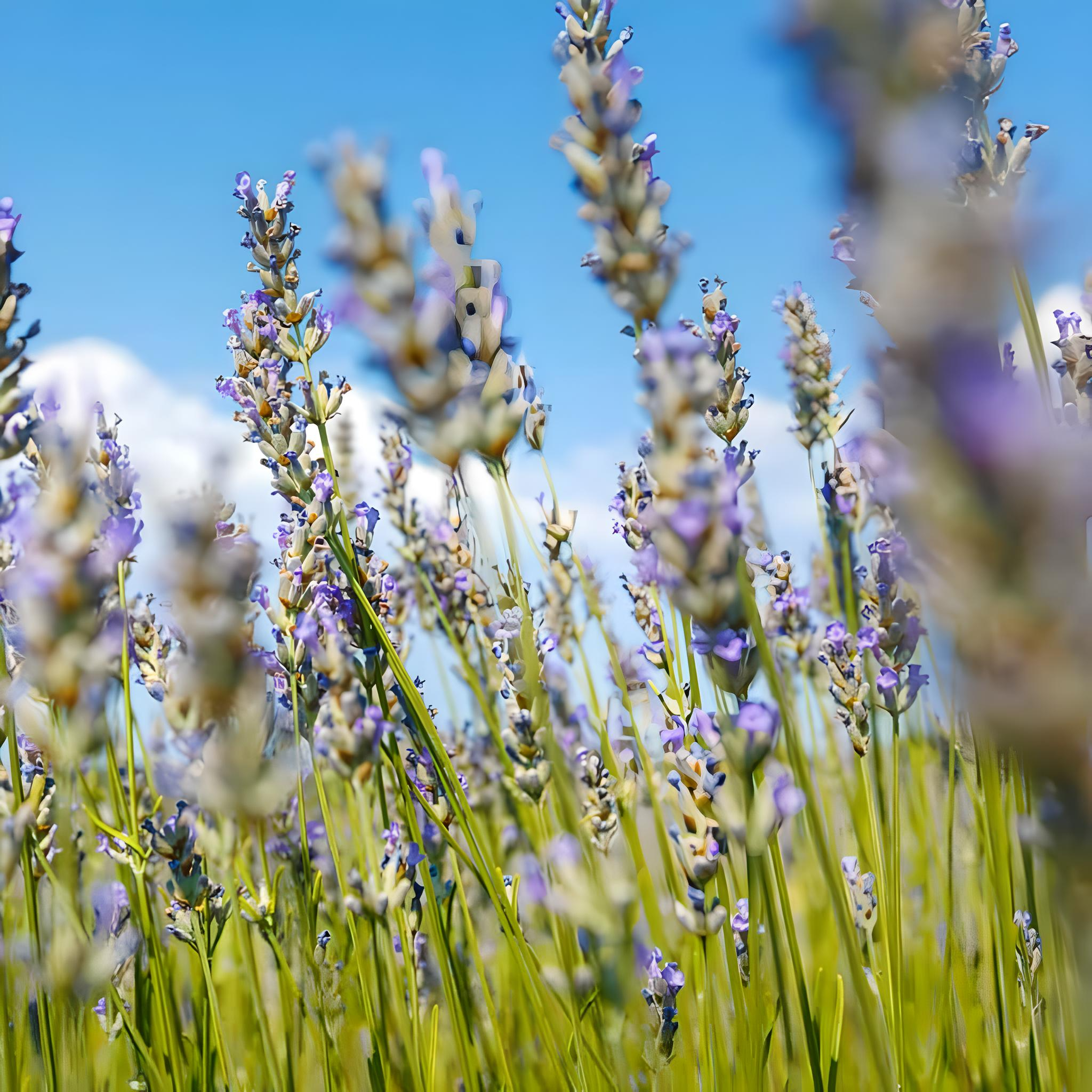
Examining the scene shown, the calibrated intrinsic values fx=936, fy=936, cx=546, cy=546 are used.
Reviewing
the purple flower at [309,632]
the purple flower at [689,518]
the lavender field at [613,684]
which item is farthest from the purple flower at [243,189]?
the purple flower at [689,518]

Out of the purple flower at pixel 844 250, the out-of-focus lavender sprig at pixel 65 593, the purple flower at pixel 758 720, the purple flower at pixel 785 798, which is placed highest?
the purple flower at pixel 844 250

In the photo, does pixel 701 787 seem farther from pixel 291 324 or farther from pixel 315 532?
pixel 291 324

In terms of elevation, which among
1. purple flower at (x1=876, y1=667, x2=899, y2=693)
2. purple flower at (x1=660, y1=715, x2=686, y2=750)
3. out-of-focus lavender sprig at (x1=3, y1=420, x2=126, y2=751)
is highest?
out-of-focus lavender sprig at (x1=3, y1=420, x2=126, y2=751)

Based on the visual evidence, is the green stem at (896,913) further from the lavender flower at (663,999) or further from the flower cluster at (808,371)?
A: the flower cluster at (808,371)

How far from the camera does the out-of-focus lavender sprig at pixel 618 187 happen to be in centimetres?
74

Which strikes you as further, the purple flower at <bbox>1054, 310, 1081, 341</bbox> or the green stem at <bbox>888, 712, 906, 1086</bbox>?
the purple flower at <bbox>1054, 310, 1081, 341</bbox>

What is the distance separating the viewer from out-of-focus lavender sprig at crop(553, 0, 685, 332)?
740mm

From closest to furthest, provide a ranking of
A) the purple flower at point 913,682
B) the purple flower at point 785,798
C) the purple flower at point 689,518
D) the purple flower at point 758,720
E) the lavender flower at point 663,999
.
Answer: the purple flower at point 689,518 → the purple flower at point 758,720 → the purple flower at point 785,798 → the lavender flower at point 663,999 → the purple flower at point 913,682

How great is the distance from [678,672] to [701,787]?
1.01ft

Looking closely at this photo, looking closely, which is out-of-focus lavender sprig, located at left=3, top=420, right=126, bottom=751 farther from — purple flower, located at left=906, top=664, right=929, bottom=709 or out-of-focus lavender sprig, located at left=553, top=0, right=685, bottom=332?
purple flower, located at left=906, top=664, right=929, bottom=709

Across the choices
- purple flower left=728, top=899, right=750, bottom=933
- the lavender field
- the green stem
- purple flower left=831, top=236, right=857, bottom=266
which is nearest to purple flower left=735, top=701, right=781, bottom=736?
the lavender field

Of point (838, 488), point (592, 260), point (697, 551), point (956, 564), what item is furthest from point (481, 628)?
point (956, 564)

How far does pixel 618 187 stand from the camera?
76 cm

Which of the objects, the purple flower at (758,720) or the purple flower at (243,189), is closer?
the purple flower at (758,720)
